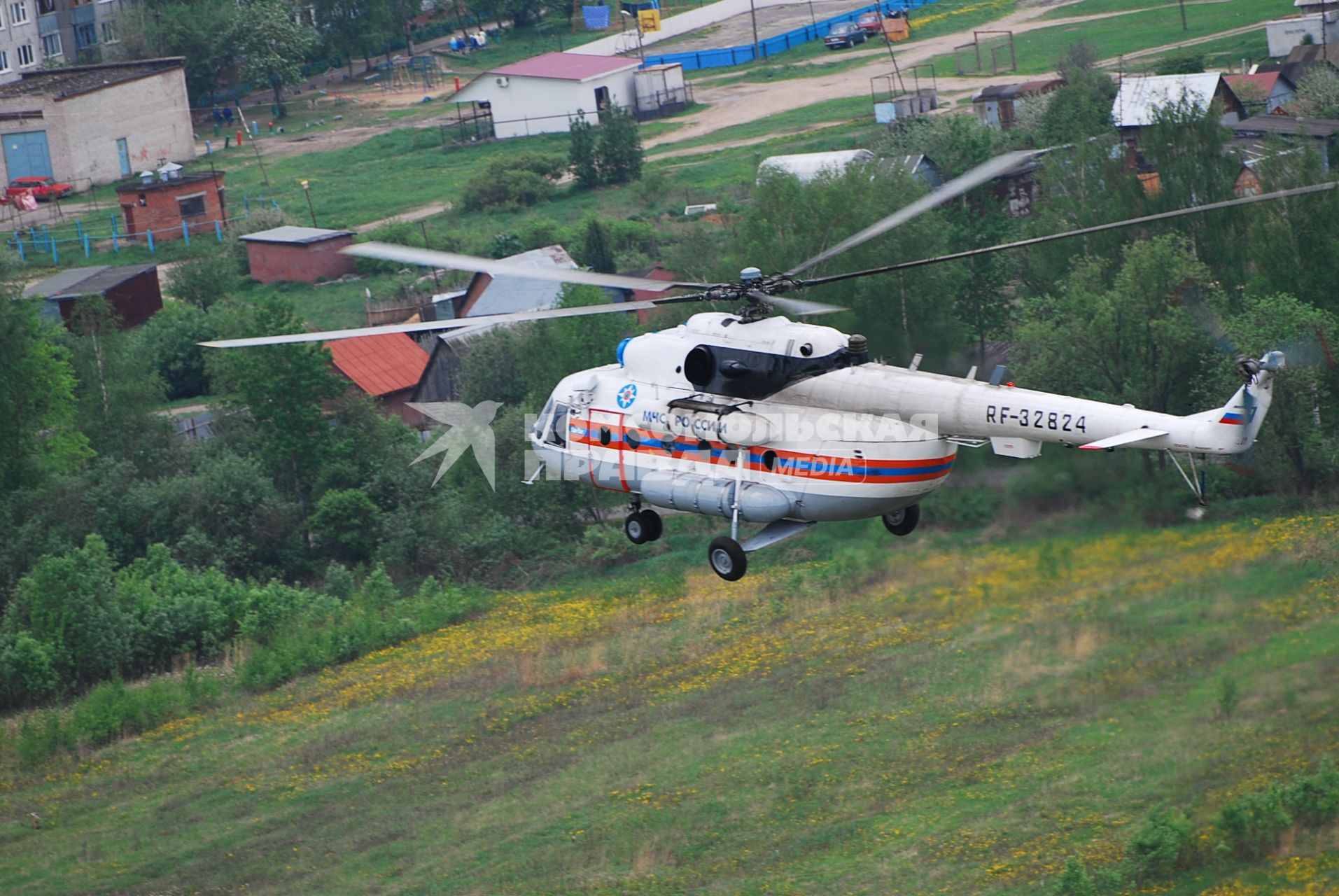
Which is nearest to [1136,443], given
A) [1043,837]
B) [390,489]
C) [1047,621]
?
[1043,837]

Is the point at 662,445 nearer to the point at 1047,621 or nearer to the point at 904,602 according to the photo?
the point at 1047,621

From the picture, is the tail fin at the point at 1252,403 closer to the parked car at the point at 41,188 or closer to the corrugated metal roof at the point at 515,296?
the corrugated metal roof at the point at 515,296

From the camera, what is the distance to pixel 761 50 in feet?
324

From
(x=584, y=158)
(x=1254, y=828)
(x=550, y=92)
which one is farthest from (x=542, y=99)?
(x=1254, y=828)

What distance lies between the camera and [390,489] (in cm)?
5309

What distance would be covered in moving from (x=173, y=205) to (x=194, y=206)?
0.97m

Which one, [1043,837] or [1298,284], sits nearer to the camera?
[1043,837]

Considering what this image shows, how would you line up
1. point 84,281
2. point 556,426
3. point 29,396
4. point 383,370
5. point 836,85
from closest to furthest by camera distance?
point 556,426
point 29,396
point 383,370
point 84,281
point 836,85

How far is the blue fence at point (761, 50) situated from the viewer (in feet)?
322

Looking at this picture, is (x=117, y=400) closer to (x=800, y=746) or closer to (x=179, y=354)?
(x=179, y=354)

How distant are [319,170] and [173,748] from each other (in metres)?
51.2

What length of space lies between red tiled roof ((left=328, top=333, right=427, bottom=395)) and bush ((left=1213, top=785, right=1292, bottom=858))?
115ft

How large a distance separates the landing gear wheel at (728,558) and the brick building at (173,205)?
60657 mm

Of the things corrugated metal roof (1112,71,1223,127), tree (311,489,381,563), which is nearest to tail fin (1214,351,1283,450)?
tree (311,489,381,563)
